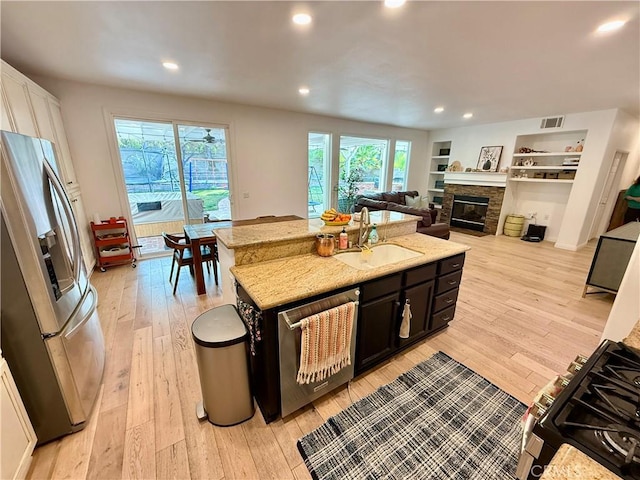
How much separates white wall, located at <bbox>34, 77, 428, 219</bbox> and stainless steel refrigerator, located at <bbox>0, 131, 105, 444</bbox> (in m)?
2.63

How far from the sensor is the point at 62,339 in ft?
4.66

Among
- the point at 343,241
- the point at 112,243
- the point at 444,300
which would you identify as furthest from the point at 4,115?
the point at 444,300

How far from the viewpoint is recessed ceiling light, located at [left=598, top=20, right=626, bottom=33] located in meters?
1.93

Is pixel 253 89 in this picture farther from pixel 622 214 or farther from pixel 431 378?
pixel 622 214

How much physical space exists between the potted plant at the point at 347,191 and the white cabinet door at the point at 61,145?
4891 millimetres

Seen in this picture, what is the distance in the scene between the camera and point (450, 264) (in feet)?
7.40

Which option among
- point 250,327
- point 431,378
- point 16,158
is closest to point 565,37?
point 431,378

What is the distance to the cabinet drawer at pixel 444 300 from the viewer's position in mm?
2301

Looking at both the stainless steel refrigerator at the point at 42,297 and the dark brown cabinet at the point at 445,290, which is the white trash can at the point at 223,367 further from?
the dark brown cabinet at the point at 445,290

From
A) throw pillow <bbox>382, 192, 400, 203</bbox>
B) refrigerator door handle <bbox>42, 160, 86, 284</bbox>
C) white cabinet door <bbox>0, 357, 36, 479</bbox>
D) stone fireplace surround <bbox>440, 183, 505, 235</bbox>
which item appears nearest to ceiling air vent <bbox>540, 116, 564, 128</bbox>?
stone fireplace surround <bbox>440, 183, 505, 235</bbox>

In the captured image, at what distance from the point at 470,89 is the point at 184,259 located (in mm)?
4412

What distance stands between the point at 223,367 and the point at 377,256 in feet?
4.78

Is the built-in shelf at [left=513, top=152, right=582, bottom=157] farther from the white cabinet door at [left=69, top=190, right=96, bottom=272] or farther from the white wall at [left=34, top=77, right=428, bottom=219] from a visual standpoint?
the white cabinet door at [left=69, top=190, right=96, bottom=272]

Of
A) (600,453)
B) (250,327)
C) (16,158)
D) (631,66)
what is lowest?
(250,327)
